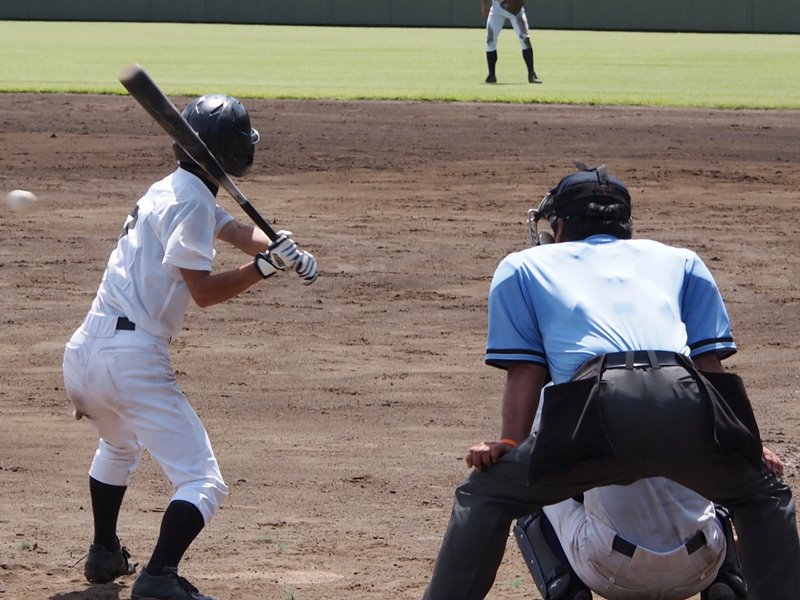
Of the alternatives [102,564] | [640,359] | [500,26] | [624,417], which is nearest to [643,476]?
[624,417]

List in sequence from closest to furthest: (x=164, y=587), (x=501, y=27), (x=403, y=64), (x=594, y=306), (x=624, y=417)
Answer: (x=624, y=417) → (x=594, y=306) → (x=164, y=587) → (x=501, y=27) → (x=403, y=64)

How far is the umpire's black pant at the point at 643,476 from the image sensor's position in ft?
11.3

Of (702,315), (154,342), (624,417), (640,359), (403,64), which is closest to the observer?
(624,417)

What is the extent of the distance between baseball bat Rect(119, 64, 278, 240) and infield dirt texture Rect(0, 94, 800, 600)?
1.27 metres

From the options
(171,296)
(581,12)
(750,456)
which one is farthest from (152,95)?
(581,12)

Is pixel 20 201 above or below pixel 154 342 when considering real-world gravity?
above

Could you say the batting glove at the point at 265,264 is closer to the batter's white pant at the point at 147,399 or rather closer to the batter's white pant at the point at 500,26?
the batter's white pant at the point at 147,399

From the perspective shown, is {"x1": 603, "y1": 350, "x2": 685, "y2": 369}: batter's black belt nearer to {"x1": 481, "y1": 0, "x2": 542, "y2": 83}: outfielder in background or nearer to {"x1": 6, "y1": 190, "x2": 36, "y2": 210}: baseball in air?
{"x1": 6, "y1": 190, "x2": 36, "y2": 210}: baseball in air

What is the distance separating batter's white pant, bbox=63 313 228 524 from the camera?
4473mm

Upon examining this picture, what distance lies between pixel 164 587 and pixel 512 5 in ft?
66.9

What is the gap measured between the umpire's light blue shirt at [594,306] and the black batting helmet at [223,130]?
4.37ft

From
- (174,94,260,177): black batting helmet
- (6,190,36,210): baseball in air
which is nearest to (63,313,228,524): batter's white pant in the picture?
(174,94,260,177): black batting helmet

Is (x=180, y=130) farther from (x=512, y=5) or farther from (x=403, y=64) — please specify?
(x=403, y=64)

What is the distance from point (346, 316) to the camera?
895 centimetres
